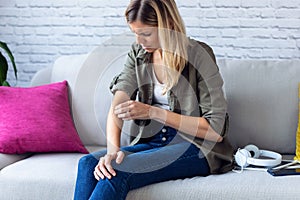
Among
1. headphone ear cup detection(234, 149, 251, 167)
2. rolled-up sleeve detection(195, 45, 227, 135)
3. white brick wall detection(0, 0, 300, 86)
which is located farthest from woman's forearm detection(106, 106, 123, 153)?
white brick wall detection(0, 0, 300, 86)

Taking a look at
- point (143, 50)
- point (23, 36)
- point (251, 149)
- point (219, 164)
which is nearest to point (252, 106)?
point (251, 149)

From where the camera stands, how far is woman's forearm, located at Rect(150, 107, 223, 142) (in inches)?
75.7

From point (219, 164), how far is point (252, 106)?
402 mm

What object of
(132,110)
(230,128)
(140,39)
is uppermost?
(140,39)

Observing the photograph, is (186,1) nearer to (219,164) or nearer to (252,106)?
(252,106)

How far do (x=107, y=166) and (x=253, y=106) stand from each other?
2.55ft

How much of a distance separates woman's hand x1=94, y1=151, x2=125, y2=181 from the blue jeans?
0.6 inches

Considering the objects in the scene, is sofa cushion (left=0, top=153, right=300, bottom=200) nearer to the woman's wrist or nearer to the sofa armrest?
the sofa armrest

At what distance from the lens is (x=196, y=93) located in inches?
78.4

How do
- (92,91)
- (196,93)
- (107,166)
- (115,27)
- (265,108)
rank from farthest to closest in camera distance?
(115,27) < (92,91) < (265,108) < (196,93) < (107,166)

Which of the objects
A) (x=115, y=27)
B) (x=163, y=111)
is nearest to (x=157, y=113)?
(x=163, y=111)

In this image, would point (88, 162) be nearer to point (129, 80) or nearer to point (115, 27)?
point (129, 80)

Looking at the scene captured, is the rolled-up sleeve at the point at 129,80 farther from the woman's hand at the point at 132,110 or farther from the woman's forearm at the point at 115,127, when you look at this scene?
the woman's hand at the point at 132,110

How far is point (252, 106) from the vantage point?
2266mm
